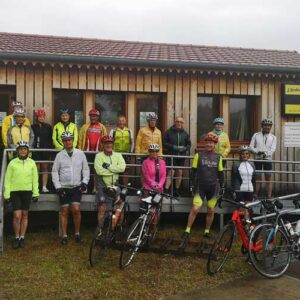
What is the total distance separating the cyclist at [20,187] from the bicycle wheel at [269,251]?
3.66m

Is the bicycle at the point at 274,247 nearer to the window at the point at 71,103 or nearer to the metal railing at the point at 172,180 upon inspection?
the metal railing at the point at 172,180

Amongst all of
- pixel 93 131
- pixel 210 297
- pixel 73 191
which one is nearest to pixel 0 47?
pixel 93 131

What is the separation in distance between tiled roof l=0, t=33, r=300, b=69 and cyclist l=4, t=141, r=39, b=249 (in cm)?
275

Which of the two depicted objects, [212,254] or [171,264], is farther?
[171,264]

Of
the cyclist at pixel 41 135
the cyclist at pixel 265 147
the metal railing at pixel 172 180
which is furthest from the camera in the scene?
the cyclist at pixel 265 147

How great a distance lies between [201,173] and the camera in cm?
798

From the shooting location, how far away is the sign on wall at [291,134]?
10883 millimetres

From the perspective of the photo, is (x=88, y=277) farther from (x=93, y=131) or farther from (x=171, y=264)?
(x=93, y=131)

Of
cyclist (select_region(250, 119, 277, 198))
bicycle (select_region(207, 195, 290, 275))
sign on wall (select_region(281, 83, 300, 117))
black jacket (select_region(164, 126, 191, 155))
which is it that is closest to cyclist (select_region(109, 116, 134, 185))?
black jacket (select_region(164, 126, 191, 155))

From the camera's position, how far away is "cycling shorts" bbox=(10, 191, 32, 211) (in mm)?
7617

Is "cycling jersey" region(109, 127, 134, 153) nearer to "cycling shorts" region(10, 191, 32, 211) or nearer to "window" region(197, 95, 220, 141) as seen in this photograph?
"cycling shorts" region(10, 191, 32, 211)

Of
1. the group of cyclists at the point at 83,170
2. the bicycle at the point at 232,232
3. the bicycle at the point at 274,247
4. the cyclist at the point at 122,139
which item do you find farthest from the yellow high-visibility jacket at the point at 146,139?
the bicycle at the point at 274,247

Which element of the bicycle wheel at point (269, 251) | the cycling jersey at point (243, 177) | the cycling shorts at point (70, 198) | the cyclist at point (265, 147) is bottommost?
the bicycle wheel at point (269, 251)

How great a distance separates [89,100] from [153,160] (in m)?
2.95
